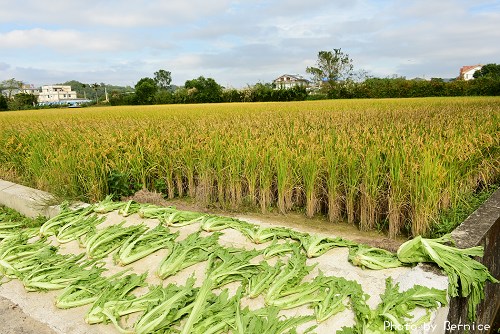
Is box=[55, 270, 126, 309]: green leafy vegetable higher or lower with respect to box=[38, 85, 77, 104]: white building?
lower

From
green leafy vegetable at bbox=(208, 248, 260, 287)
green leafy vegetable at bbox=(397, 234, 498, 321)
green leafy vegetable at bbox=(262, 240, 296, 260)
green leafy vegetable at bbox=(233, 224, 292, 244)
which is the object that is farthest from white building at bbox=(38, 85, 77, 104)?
green leafy vegetable at bbox=(397, 234, 498, 321)

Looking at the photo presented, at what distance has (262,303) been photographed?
2201 mm

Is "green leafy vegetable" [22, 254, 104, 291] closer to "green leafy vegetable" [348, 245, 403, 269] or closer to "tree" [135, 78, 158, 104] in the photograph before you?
"green leafy vegetable" [348, 245, 403, 269]

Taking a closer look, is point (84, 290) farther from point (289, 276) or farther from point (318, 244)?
point (318, 244)

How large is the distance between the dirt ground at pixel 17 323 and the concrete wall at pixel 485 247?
2.54m

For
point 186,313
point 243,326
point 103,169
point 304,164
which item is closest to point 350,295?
point 243,326

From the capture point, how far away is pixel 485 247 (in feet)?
9.04

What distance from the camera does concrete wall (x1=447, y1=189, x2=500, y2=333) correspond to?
233cm

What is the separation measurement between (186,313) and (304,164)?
2.30 meters

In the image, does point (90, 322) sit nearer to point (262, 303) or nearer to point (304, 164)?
point (262, 303)

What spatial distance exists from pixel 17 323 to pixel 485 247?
338 centimetres

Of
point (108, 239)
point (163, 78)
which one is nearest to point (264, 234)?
point (108, 239)

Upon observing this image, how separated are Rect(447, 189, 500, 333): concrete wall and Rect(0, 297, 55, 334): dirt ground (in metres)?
2.54

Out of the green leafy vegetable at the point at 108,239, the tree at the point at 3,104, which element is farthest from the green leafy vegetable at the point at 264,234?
the tree at the point at 3,104
